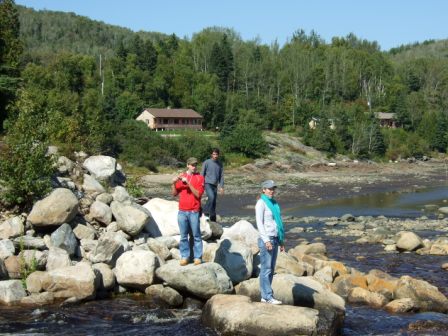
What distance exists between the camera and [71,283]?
12.4 metres

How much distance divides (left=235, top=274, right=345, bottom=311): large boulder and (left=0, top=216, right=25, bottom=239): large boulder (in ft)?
18.0

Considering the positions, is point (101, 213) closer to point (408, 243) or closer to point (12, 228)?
point (12, 228)

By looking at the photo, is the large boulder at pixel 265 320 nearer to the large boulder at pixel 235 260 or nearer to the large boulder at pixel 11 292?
the large boulder at pixel 235 260

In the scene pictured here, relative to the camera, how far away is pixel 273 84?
115250mm

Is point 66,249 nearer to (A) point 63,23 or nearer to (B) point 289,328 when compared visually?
(B) point 289,328

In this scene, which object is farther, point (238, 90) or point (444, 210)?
point (238, 90)

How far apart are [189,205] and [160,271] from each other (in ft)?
5.17

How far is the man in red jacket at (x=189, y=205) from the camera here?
1274 cm

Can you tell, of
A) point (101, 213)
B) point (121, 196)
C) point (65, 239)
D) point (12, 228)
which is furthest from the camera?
point (121, 196)

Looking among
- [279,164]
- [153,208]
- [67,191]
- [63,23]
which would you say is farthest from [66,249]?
[63,23]

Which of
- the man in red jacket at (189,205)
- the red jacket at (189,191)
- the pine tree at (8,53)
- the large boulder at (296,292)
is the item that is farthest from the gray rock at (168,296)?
the pine tree at (8,53)

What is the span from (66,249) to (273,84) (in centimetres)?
10399

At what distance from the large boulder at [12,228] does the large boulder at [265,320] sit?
18.4 ft

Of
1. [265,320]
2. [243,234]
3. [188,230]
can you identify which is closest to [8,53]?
[243,234]
